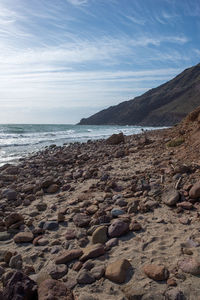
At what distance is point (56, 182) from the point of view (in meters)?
6.46

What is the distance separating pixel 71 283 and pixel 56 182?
3.87 metres

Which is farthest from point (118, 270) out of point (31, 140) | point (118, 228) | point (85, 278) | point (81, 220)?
point (31, 140)

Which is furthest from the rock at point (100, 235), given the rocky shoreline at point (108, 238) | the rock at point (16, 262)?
the rock at point (16, 262)

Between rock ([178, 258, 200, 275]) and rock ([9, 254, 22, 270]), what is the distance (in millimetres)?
1816

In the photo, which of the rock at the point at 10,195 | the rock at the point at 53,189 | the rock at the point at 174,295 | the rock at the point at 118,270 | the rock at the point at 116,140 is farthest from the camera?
the rock at the point at 116,140

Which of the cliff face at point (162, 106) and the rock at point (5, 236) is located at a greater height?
the cliff face at point (162, 106)

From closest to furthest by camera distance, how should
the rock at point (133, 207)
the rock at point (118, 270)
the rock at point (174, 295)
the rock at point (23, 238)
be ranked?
the rock at point (174, 295) < the rock at point (118, 270) < the rock at point (23, 238) < the rock at point (133, 207)

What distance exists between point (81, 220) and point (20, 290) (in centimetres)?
170

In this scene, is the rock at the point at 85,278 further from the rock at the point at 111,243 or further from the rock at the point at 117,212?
the rock at the point at 117,212

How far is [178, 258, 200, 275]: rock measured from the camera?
2.54m

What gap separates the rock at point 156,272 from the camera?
2541 millimetres

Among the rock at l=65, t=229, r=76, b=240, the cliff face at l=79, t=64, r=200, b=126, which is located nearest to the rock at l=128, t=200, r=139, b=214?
the rock at l=65, t=229, r=76, b=240

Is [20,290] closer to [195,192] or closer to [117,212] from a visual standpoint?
[117,212]

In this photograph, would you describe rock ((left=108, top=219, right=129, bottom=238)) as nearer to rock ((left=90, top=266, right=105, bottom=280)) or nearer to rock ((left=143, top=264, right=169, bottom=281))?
rock ((left=90, top=266, right=105, bottom=280))
